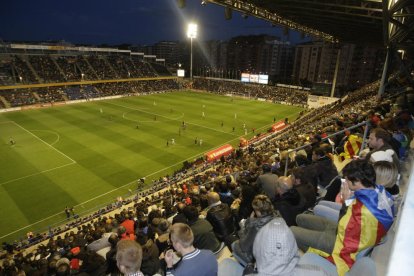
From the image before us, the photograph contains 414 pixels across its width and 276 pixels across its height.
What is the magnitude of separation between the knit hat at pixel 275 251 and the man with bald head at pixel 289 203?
2.22 meters

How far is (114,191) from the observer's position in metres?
22.8

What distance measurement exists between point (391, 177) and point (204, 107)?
172ft

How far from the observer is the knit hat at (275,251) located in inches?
122

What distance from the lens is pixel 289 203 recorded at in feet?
17.9

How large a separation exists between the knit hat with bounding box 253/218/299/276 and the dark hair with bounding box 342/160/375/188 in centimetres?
131

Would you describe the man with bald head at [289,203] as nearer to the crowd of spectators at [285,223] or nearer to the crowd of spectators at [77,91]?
the crowd of spectators at [285,223]

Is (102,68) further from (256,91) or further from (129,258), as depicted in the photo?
(129,258)

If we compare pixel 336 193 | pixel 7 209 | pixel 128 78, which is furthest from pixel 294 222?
pixel 128 78

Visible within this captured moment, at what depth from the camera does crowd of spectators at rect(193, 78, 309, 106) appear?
63188 mm

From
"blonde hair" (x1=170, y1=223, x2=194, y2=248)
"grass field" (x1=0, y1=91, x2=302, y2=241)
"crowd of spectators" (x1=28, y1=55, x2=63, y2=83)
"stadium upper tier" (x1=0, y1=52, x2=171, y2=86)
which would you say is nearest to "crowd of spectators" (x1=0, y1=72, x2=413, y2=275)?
"blonde hair" (x1=170, y1=223, x2=194, y2=248)

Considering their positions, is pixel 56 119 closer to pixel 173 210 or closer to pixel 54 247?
pixel 54 247

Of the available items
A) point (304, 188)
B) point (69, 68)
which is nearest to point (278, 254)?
point (304, 188)

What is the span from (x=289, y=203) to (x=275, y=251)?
2516 mm

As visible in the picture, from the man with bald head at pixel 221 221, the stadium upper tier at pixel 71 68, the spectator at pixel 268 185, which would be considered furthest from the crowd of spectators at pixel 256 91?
the man with bald head at pixel 221 221
